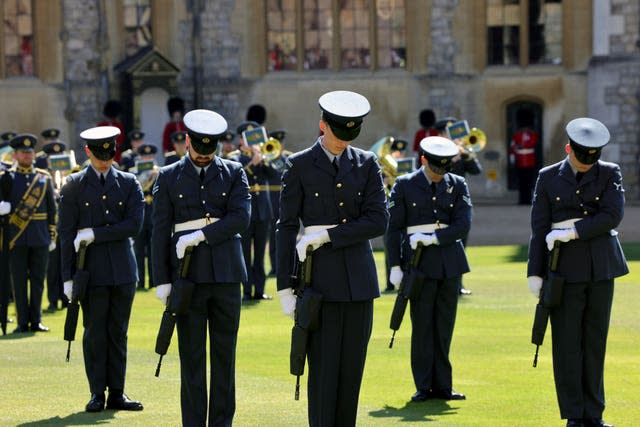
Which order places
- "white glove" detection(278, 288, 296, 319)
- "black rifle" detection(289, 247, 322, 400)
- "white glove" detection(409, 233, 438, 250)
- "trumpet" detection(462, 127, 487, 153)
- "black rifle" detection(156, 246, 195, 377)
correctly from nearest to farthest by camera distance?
"black rifle" detection(289, 247, 322, 400) < "white glove" detection(278, 288, 296, 319) < "black rifle" detection(156, 246, 195, 377) < "white glove" detection(409, 233, 438, 250) < "trumpet" detection(462, 127, 487, 153)

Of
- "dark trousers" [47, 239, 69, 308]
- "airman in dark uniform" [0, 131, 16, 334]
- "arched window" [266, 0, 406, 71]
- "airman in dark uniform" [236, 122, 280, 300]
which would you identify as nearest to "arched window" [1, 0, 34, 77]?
"arched window" [266, 0, 406, 71]

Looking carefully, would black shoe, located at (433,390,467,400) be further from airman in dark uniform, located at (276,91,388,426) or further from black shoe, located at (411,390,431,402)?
airman in dark uniform, located at (276,91,388,426)

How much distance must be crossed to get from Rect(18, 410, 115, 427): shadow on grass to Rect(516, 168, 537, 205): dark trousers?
18.6 m

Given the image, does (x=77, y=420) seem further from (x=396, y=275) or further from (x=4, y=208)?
(x=4, y=208)

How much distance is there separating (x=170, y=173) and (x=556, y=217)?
2.03m

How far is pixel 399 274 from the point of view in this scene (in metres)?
10.1

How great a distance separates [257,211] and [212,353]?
26.8 feet

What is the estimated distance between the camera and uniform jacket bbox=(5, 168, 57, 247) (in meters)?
13.9

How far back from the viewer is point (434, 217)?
10.3 m

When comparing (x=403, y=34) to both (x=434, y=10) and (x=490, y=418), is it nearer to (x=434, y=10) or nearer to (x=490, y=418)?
(x=434, y=10)

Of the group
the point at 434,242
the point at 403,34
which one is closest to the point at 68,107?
the point at 403,34

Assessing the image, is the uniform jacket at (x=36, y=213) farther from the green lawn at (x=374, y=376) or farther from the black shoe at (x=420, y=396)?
the black shoe at (x=420, y=396)

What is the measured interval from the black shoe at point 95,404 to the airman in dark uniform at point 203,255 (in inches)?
52.5

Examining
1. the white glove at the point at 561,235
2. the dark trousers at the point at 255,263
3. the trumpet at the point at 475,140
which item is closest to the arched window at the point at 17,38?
the trumpet at the point at 475,140
